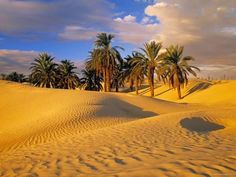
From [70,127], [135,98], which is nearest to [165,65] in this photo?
[135,98]

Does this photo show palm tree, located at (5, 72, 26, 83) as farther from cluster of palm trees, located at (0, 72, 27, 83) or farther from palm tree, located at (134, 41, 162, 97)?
palm tree, located at (134, 41, 162, 97)

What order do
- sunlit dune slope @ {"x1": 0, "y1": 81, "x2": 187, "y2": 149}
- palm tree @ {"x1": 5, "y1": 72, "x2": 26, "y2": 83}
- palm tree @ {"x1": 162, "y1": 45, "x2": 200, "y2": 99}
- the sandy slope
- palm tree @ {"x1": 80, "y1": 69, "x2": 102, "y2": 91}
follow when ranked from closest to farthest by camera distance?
1. the sandy slope
2. sunlit dune slope @ {"x1": 0, "y1": 81, "x2": 187, "y2": 149}
3. palm tree @ {"x1": 162, "y1": 45, "x2": 200, "y2": 99}
4. palm tree @ {"x1": 80, "y1": 69, "x2": 102, "y2": 91}
5. palm tree @ {"x1": 5, "y1": 72, "x2": 26, "y2": 83}

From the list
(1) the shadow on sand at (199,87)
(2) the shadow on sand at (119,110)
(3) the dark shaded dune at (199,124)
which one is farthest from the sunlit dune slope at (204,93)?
(3) the dark shaded dune at (199,124)

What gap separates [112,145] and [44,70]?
4526cm

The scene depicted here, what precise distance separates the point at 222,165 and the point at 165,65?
36.4m

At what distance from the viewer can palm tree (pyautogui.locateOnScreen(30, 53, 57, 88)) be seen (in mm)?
53031

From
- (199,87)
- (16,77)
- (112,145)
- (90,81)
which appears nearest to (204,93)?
(199,87)

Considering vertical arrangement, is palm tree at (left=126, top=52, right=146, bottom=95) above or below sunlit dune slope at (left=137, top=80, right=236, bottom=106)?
above

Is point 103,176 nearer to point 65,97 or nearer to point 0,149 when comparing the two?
point 0,149

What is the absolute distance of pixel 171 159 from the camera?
7172mm

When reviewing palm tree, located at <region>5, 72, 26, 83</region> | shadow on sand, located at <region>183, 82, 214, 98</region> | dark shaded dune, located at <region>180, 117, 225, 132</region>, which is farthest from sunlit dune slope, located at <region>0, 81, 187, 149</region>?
palm tree, located at <region>5, 72, 26, 83</region>

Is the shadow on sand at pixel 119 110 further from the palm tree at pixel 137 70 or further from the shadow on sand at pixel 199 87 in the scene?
the shadow on sand at pixel 199 87

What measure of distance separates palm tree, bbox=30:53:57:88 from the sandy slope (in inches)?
1182

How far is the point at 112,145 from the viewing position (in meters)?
9.90
